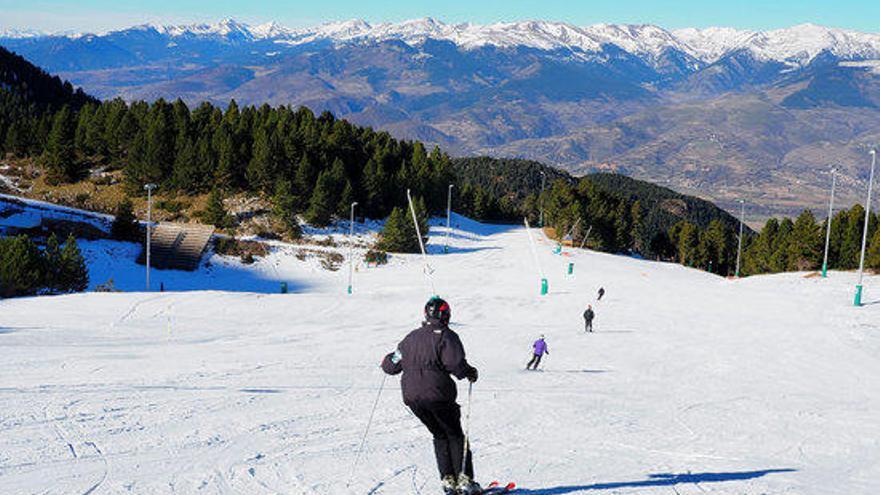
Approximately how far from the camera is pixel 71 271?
40875 millimetres

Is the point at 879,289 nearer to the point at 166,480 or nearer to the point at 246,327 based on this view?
the point at 246,327

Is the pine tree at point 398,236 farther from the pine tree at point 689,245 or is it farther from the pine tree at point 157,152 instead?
the pine tree at point 689,245

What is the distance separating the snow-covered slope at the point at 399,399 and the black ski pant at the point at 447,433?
0.92 metres

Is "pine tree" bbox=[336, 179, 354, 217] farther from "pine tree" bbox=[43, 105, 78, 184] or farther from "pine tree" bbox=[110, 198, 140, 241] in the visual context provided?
"pine tree" bbox=[43, 105, 78, 184]

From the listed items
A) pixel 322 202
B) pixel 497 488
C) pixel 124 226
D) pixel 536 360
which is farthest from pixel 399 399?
pixel 322 202

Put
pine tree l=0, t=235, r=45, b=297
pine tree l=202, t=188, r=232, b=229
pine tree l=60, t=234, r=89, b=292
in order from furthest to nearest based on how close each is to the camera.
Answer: pine tree l=202, t=188, r=232, b=229
pine tree l=60, t=234, r=89, b=292
pine tree l=0, t=235, r=45, b=297

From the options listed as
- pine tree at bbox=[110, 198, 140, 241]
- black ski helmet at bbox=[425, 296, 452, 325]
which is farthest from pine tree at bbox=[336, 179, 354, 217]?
black ski helmet at bbox=[425, 296, 452, 325]

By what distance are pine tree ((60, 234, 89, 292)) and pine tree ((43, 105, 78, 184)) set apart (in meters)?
41.6

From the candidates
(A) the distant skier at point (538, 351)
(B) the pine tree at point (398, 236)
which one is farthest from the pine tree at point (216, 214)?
(A) the distant skier at point (538, 351)

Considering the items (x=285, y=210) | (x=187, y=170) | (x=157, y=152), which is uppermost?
(x=157, y=152)

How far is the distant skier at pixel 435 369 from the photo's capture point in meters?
7.05

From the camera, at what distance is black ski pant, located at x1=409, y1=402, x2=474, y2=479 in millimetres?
7289

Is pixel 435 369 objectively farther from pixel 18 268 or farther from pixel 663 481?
pixel 18 268

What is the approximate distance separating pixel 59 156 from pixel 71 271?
43.0m
